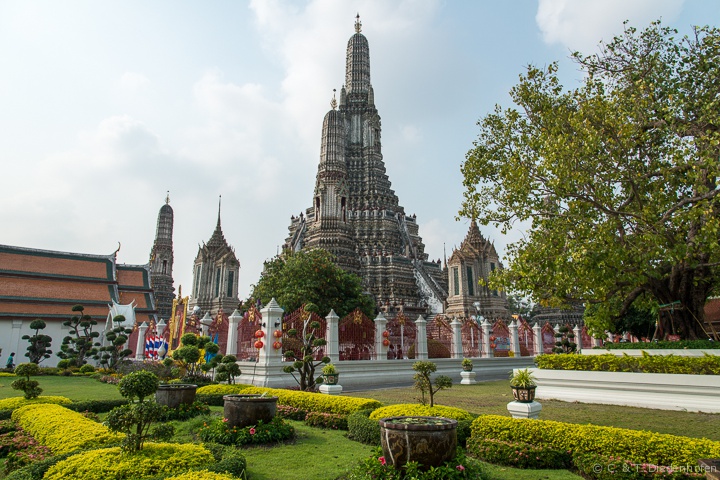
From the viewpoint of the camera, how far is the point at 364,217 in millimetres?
47719

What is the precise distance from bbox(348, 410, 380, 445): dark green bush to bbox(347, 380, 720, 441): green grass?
110 inches

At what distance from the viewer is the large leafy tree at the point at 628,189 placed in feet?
33.9

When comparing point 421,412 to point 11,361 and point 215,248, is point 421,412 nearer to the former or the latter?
point 11,361

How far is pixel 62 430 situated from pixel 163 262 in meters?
52.9

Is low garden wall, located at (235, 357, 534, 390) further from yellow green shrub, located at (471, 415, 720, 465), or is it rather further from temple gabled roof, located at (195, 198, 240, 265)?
temple gabled roof, located at (195, 198, 240, 265)

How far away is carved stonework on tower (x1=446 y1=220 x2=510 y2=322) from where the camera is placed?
126 ft

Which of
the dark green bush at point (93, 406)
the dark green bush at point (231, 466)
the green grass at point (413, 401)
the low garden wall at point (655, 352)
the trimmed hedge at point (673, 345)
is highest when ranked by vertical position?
the trimmed hedge at point (673, 345)

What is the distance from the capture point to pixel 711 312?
26.2 meters

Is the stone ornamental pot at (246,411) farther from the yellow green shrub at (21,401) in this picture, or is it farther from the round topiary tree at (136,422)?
the yellow green shrub at (21,401)

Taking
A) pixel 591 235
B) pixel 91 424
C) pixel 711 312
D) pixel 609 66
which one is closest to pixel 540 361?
pixel 591 235

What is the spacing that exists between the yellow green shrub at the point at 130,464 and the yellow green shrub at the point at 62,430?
860 mm

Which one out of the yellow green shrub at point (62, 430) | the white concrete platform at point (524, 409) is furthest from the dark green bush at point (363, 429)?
the yellow green shrub at point (62, 430)

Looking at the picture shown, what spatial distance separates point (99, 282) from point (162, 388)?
27.7m

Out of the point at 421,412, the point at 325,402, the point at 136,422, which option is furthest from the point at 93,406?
the point at 421,412
